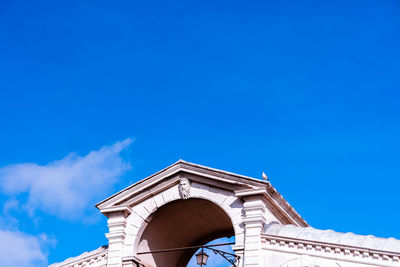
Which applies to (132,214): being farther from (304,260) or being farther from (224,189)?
(304,260)

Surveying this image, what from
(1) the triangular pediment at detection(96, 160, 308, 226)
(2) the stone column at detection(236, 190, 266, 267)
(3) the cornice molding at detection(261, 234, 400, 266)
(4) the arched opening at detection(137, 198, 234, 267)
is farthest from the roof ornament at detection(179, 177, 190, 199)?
(3) the cornice molding at detection(261, 234, 400, 266)

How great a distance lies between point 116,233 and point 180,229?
3.81 m

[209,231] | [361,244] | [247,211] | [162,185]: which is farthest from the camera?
[209,231]

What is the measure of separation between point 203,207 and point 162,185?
2239 mm

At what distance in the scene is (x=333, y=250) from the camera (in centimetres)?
2211

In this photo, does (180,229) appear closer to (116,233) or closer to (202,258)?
(202,258)

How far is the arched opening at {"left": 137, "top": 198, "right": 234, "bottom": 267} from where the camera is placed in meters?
26.6

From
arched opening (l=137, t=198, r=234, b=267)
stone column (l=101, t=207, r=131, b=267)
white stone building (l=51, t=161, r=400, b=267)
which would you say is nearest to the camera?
white stone building (l=51, t=161, r=400, b=267)

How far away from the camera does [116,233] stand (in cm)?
2605

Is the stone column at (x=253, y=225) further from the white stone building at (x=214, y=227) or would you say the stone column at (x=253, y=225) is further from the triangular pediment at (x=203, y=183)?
the triangular pediment at (x=203, y=183)

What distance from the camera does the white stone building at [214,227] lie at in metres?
22.2

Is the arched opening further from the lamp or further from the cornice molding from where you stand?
the cornice molding

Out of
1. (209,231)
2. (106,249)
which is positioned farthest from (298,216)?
(106,249)

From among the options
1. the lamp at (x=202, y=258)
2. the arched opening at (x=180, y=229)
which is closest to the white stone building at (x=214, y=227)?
the arched opening at (x=180, y=229)
